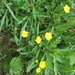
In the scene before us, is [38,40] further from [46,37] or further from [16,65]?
[16,65]

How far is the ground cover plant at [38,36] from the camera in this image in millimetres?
2066

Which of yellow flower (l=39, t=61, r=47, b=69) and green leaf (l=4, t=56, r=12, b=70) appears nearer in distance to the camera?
yellow flower (l=39, t=61, r=47, b=69)

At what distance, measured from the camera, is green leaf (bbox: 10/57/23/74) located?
2160 millimetres

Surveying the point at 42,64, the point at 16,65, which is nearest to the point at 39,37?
the point at 42,64

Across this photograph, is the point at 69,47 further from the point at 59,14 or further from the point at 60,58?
the point at 59,14

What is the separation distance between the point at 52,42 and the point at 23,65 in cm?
42

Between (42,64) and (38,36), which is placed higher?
(38,36)

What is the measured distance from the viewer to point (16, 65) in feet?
7.18

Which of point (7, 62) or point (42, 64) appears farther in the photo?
point (7, 62)

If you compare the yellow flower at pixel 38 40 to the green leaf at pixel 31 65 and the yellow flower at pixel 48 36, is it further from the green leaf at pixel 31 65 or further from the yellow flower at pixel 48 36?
the green leaf at pixel 31 65

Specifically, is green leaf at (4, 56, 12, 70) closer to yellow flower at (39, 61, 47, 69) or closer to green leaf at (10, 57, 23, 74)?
green leaf at (10, 57, 23, 74)

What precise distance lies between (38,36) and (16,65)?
0.39 meters

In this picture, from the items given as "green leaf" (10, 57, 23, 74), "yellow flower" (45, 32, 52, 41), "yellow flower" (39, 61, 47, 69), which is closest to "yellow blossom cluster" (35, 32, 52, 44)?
"yellow flower" (45, 32, 52, 41)

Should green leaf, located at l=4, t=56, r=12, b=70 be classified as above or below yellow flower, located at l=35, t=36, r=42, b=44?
below
